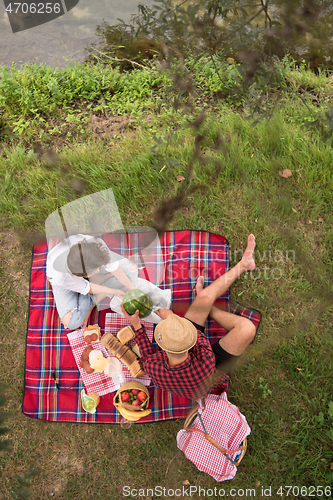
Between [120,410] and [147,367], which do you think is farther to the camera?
[120,410]

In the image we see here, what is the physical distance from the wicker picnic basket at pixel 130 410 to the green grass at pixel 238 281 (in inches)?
14.7

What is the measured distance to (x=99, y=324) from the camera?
13.0 feet

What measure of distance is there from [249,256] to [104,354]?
82.4 inches

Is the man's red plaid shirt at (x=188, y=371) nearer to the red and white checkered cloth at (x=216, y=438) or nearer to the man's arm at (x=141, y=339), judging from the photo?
the man's arm at (x=141, y=339)

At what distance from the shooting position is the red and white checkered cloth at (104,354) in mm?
3730

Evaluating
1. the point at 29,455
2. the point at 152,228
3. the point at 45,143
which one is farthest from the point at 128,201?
the point at 29,455

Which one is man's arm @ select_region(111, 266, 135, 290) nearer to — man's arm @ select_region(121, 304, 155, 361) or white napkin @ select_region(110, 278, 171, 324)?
white napkin @ select_region(110, 278, 171, 324)

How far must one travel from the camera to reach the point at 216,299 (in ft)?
12.8

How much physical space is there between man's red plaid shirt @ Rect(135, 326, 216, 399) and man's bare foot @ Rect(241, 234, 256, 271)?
1.10 metres

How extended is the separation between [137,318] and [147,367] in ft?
1.90

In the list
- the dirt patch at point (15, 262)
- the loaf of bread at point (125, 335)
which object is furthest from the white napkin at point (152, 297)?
the dirt patch at point (15, 262)

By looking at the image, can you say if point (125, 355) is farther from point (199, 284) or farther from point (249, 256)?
point (249, 256)

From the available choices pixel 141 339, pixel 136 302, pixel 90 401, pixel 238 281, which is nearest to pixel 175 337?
pixel 141 339

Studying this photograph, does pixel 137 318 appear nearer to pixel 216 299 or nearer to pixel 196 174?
pixel 216 299
